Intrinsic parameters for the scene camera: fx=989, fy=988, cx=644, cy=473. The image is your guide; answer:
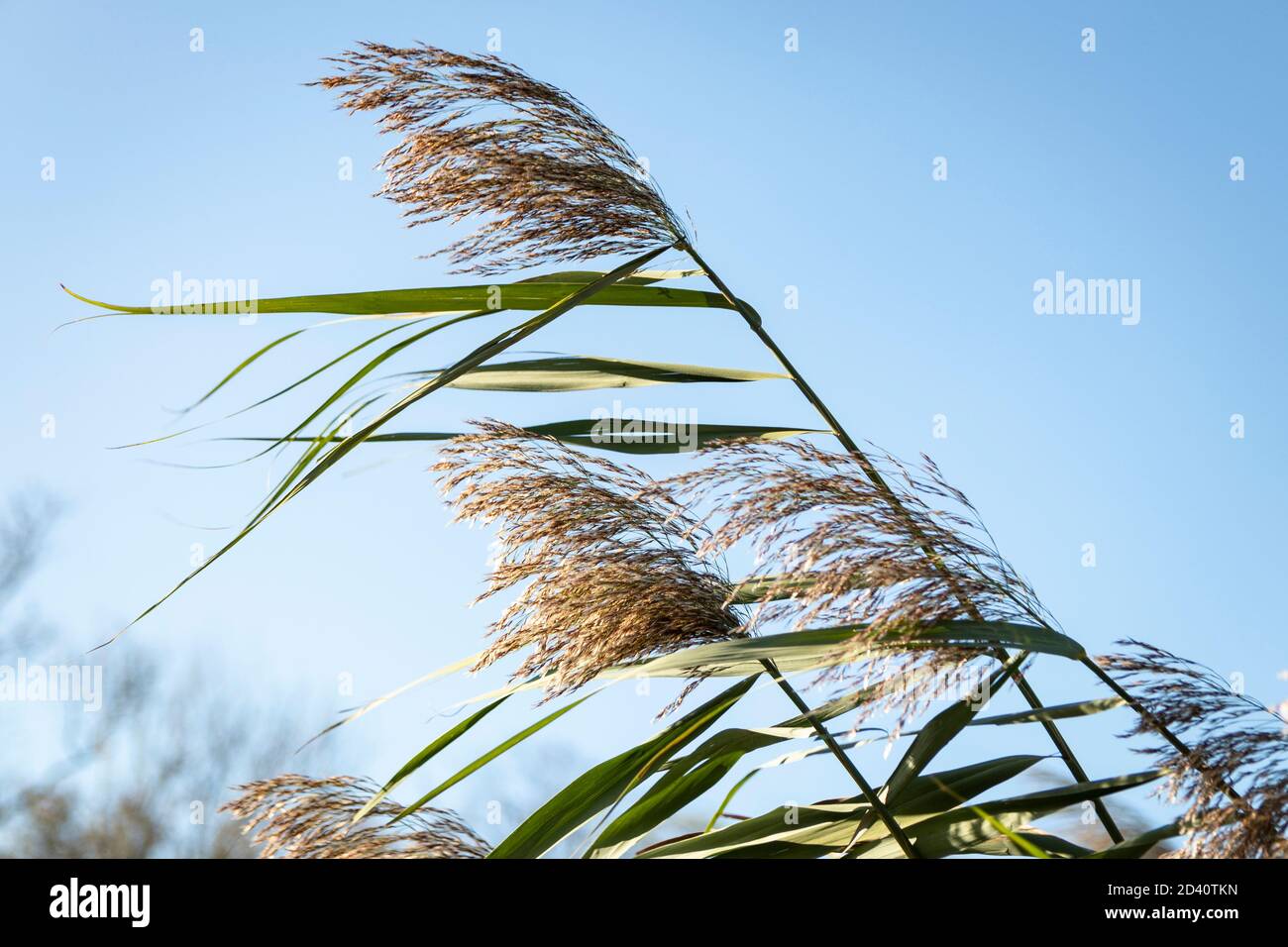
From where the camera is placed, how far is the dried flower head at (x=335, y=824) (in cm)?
99

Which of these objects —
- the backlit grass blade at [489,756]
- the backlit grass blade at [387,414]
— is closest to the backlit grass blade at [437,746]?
the backlit grass blade at [489,756]

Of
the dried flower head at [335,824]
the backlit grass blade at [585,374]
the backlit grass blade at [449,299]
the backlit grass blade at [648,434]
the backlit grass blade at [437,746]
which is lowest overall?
the dried flower head at [335,824]

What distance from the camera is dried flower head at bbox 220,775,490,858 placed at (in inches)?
38.9

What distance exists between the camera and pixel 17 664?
9.78 metres

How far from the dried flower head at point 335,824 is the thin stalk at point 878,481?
0.56 meters

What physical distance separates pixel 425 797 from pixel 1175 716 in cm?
67

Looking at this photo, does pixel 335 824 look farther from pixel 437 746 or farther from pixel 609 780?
pixel 609 780

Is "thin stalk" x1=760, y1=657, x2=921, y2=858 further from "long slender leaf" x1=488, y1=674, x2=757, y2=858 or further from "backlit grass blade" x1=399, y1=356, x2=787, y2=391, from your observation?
"backlit grass blade" x1=399, y1=356, x2=787, y2=391

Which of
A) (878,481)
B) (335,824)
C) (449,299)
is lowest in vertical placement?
(335,824)

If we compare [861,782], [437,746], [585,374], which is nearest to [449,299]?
[585,374]

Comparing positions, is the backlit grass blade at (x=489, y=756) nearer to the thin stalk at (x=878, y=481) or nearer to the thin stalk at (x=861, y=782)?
the thin stalk at (x=861, y=782)

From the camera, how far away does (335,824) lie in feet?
3.33

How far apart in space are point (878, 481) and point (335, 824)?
0.65 m
